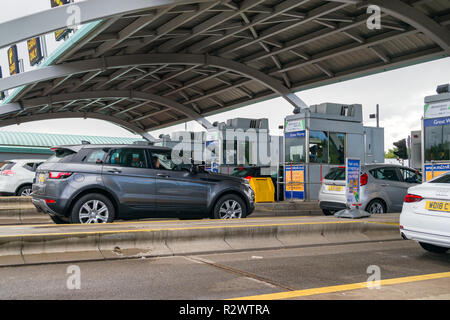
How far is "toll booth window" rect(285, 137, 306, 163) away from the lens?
58.5ft

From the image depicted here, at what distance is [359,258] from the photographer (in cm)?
694

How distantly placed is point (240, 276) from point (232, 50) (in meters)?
27.7

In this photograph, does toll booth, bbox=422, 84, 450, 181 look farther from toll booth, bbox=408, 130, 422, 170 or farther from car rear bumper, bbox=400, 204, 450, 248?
car rear bumper, bbox=400, 204, 450, 248

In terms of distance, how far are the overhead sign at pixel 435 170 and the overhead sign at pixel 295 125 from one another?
5.34 metres

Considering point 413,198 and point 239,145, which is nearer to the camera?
point 413,198

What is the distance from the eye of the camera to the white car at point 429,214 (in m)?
6.36

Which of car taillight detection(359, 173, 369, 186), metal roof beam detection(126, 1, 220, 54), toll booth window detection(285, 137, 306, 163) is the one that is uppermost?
metal roof beam detection(126, 1, 220, 54)

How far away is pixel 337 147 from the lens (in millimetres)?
18172

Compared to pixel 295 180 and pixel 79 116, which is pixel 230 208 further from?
pixel 79 116

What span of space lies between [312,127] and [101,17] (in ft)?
34.7

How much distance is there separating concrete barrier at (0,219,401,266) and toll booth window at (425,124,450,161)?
526 centimetres

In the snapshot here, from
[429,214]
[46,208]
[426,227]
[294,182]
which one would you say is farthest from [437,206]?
[294,182]

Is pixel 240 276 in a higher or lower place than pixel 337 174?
lower

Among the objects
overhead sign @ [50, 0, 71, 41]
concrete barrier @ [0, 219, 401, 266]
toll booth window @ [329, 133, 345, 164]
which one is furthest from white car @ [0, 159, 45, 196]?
toll booth window @ [329, 133, 345, 164]
